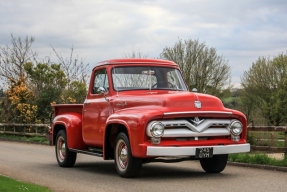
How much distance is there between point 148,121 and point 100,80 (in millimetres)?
2775

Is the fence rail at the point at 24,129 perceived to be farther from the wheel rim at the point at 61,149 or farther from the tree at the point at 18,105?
the wheel rim at the point at 61,149

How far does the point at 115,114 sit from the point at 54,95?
823 inches

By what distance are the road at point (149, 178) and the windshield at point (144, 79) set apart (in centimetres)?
174

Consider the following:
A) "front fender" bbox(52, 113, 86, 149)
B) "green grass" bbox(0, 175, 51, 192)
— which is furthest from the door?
"green grass" bbox(0, 175, 51, 192)

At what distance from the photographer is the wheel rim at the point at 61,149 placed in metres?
14.2

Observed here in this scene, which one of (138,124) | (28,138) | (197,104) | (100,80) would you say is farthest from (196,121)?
(28,138)

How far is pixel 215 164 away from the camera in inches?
470

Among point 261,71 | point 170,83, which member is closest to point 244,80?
point 261,71

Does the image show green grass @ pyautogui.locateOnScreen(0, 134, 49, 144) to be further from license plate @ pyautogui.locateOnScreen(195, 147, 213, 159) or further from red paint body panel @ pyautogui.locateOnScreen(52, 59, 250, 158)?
license plate @ pyautogui.locateOnScreen(195, 147, 213, 159)

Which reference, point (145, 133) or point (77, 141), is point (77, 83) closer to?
point (77, 141)

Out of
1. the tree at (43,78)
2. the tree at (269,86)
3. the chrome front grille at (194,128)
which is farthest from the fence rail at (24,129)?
the tree at (269,86)

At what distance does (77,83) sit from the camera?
3416 centimetres

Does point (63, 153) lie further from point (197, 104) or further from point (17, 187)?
point (197, 104)

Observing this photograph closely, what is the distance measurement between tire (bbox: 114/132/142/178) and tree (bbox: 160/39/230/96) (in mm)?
37448
